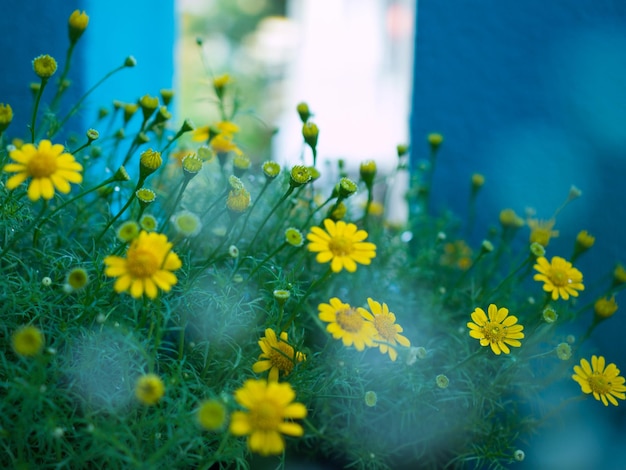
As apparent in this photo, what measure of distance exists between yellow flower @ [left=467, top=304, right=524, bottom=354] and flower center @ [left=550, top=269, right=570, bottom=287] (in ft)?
0.45

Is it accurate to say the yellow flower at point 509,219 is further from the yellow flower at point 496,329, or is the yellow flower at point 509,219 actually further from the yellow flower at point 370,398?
the yellow flower at point 370,398

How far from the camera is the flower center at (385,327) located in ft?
2.76

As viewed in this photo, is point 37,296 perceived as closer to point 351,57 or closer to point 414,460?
point 414,460

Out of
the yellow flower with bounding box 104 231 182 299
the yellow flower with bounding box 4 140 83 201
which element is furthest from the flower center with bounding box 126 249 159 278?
the yellow flower with bounding box 4 140 83 201

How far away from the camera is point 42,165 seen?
76cm

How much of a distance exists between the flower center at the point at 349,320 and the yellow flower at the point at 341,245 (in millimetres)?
57

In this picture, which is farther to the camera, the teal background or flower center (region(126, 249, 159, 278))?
the teal background

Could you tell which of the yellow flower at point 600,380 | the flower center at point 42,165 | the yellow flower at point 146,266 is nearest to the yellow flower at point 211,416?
the yellow flower at point 146,266

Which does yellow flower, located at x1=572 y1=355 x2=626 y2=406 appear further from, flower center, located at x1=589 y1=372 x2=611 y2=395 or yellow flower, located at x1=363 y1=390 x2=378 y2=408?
yellow flower, located at x1=363 y1=390 x2=378 y2=408

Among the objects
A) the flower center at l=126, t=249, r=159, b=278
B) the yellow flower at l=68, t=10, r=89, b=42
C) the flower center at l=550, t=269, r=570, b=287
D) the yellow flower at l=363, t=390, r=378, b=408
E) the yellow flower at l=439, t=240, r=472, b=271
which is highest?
the yellow flower at l=68, t=10, r=89, b=42

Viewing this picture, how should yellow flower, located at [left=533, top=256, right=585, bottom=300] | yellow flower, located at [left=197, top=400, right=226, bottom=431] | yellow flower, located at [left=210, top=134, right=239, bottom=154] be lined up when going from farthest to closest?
yellow flower, located at [left=210, top=134, right=239, bottom=154]
yellow flower, located at [left=533, top=256, right=585, bottom=300]
yellow flower, located at [left=197, top=400, right=226, bottom=431]

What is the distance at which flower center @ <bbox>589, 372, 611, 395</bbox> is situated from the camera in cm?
91

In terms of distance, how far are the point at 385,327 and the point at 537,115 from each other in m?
0.83

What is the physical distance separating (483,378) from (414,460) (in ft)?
A: 0.58
